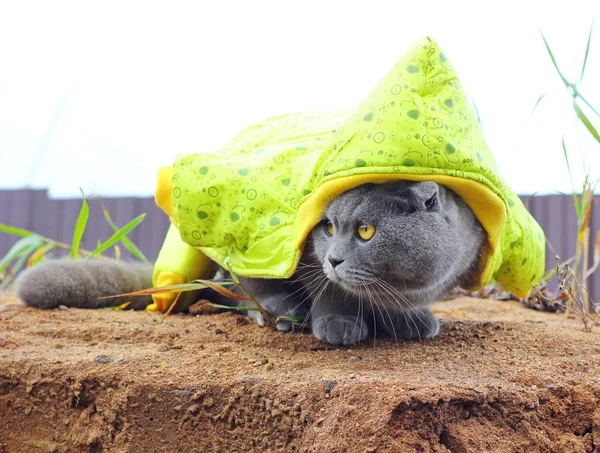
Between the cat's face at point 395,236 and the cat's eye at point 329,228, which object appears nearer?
the cat's face at point 395,236

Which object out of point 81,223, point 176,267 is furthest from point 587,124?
point 81,223

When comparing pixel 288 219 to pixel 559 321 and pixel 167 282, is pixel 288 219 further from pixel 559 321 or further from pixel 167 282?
pixel 559 321

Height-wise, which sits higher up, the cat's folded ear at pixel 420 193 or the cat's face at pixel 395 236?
the cat's folded ear at pixel 420 193

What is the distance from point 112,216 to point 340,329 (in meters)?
3.92

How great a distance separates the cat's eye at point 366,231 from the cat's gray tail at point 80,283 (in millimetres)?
964

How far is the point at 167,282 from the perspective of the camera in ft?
5.54

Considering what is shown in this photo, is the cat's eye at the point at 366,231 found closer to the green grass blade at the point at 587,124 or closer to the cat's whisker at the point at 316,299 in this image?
the cat's whisker at the point at 316,299

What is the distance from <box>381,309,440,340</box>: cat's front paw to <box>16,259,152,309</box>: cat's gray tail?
866 mm

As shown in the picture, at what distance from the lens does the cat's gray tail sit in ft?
5.57

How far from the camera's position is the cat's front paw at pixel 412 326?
135 cm

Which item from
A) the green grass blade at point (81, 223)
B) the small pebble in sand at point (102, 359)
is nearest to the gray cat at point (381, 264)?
the small pebble in sand at point (102, 359)

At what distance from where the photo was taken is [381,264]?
44.0 inches

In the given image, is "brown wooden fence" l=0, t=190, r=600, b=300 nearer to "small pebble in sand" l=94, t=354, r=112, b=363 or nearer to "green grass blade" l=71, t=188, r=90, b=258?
"green grass blade" l=71, t=188, r=90, b=258

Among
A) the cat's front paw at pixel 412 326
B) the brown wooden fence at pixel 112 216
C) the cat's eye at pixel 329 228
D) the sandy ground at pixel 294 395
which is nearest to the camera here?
the sandy ground at pixel 294 395
